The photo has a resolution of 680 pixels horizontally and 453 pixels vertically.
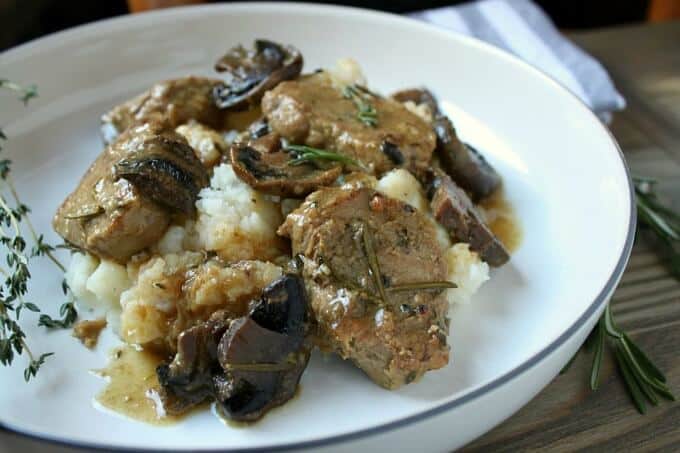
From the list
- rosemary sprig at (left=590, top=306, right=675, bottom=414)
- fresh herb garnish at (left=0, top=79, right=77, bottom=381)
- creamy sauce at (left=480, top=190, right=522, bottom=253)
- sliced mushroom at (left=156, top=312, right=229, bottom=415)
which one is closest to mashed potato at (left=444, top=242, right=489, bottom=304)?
creamy sauce at (left=480, top=190, right=522, bottom=253)

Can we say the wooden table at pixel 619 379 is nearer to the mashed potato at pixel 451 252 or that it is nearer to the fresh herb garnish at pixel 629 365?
the fresh herb garnish at pixel 629 365

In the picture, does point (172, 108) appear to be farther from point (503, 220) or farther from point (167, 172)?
point (503, 220)

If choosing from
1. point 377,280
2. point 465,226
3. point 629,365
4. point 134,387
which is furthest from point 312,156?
point 629,365

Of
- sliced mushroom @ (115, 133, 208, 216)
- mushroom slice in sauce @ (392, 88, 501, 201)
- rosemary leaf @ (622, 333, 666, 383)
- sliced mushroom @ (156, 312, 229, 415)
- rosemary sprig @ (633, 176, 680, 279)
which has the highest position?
sliced mushroom @ (115, 133, 208, 216)

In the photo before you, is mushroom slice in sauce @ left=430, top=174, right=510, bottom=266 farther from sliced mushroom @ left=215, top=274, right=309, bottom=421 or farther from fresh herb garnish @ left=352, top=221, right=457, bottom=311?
sliced mushroom @ left=215, top=274, right=309, bottom=421

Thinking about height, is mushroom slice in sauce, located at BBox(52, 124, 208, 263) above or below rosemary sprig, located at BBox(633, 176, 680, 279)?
above

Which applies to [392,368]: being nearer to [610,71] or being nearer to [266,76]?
[266,76]
